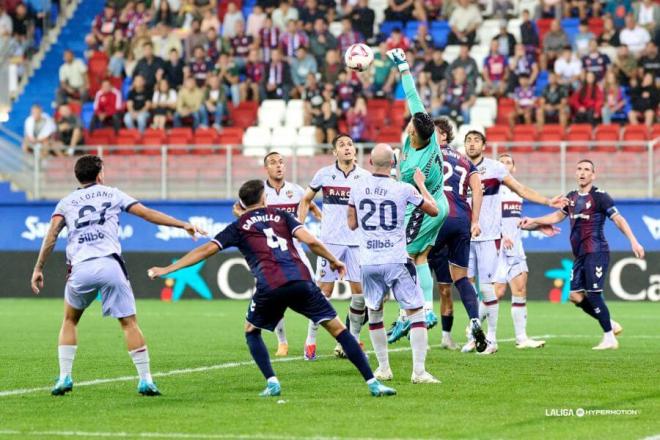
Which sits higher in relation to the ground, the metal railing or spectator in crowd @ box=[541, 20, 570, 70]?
spectator in crowd @ box=[541, 20, 570, 70]

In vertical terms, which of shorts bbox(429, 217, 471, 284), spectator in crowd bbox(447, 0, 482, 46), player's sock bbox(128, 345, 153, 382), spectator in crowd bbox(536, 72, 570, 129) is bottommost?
player's sock bbox(128, 345, 153, 382)

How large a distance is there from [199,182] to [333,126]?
3.17 meters

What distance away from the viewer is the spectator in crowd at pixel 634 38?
2938 centimetres

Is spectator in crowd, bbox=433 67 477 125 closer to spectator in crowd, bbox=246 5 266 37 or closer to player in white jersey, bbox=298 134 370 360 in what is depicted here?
spectator in crowd, bbox=246 5 266 37

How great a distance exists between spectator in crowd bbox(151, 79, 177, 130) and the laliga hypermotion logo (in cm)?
985

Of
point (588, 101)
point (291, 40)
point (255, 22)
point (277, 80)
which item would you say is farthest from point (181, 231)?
point (588, 101)

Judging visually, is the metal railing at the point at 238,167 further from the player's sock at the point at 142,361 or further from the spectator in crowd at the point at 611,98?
the player's sock at the point at 142,361

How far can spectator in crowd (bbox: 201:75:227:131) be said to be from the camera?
99.7ft

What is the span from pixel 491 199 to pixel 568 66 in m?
13.8

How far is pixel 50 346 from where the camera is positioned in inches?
652

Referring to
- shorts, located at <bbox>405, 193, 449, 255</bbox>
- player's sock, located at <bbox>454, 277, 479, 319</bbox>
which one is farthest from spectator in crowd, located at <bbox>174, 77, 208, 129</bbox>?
shorts, located at <bbox>405, 193, 449, 255</bbox>

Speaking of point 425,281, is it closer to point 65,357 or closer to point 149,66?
point 65,357

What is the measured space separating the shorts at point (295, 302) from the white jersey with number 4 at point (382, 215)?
1.01 meters

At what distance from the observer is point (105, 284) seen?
1120 centimetres
